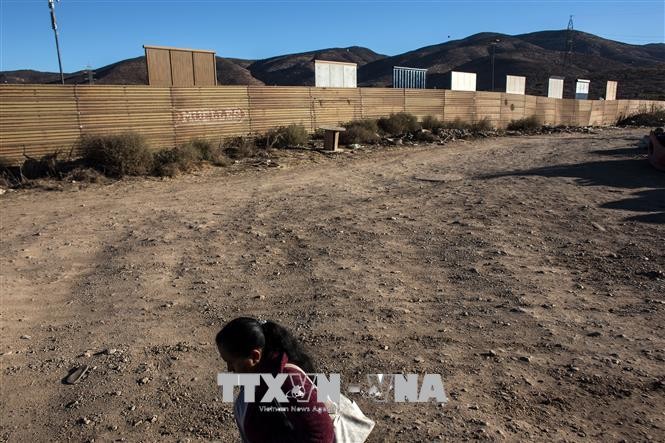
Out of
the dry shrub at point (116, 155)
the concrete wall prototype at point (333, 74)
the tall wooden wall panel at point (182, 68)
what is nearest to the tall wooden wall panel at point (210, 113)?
the dry shrub at point (116, 155)

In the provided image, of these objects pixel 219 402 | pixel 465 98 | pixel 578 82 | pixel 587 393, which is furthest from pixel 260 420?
pixel 578 82

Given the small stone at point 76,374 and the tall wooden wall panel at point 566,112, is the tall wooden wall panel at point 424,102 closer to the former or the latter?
the tall wooden wall panel at point 566,112

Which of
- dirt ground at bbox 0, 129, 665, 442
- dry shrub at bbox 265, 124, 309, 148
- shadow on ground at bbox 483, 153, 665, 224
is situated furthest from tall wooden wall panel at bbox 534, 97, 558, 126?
dirt ground at bbox 0, 129, 665, 442

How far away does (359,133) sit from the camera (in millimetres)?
18047

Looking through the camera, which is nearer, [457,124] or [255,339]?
[255,339]

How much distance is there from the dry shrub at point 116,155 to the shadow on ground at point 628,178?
8.26 metres

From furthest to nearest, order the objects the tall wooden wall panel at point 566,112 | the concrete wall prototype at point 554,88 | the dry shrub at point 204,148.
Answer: the concrete wall prototype at point 554,88
the tall wooden wall panel at point 566,112
the dry shrub at point 204,148

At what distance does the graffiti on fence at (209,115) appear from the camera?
46.9ft

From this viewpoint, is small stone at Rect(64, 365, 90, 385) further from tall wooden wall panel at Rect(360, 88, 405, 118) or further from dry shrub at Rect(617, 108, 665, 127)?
dry shrub at Rect(617, 108, 665, 127)

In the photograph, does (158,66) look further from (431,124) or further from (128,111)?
(431,124)

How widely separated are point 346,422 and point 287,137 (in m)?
15.1

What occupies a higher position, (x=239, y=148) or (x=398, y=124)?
(x=398, y=124)

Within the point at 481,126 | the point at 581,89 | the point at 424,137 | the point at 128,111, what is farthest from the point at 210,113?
the point at 581,89

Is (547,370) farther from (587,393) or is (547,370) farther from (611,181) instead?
(611,181)
